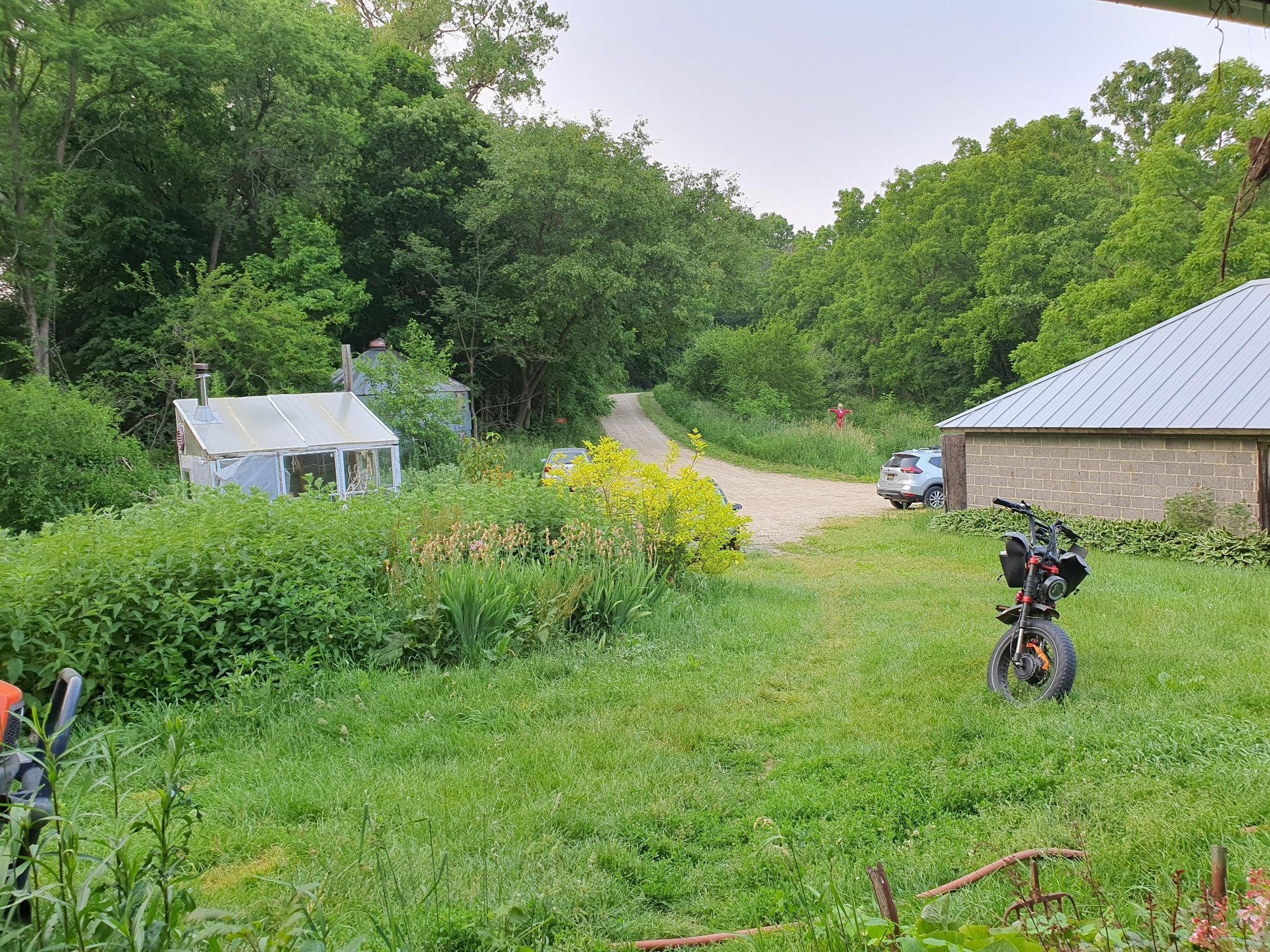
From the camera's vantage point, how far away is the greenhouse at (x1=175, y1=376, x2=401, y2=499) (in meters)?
16.0

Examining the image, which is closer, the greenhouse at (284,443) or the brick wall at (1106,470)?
the brick wall at (1106,470)

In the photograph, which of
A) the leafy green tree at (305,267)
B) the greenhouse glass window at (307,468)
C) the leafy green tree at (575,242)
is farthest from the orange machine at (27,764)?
the leafy green tree at (575,242)

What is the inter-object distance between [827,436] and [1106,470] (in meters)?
18.7

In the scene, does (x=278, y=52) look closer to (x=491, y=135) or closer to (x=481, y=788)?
(x=491, y=135)

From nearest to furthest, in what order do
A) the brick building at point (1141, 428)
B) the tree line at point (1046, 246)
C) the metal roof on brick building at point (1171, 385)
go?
the brick building at point (1141, 428) < the metal roof on brick building at point (1171, 385) < the tree line at point (1046, 246)

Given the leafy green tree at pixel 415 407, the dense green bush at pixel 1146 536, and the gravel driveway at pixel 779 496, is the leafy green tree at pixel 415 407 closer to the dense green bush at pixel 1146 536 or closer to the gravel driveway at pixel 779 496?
the gravel driveway at pixel 779 496

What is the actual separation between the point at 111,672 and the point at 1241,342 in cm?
1716

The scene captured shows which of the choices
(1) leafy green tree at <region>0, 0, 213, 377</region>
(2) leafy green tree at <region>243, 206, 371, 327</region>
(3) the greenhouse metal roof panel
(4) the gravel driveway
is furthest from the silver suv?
(1) leafy green tree at <region>0, 0, 213, 377</region>

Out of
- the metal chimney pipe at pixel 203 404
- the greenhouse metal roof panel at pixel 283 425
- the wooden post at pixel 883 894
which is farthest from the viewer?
the metal chimney pipe at pixel 203 404

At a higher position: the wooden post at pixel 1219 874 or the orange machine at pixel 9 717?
the orange machine at pixel 9 717

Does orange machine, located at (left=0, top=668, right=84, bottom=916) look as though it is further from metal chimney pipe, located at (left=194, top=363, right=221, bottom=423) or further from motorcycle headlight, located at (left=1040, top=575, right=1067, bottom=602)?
metal chimney pipe, located at (left=194, top=363, right=221, bottom=423)

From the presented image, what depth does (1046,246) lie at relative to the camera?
34281mm

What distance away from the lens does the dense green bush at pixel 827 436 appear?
3219cm

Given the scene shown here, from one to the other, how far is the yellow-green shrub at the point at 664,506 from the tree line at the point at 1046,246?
1816 cm
